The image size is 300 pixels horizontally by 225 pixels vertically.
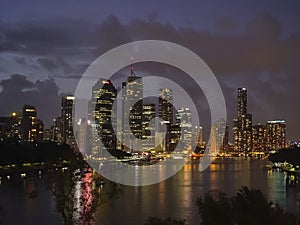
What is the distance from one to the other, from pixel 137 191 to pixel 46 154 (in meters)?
37.2

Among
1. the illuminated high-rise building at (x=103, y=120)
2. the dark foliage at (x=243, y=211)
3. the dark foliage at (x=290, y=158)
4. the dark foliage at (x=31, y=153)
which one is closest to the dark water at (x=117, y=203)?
the dark foliage at (x=243, y=211)

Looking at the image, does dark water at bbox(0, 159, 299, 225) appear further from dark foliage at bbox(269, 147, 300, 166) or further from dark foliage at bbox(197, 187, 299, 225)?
dark foliage at bbox(269, 147, 300, 166)

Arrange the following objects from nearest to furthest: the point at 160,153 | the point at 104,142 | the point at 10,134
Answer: the point at 10,134, the point at 104,142, the point at 160,153

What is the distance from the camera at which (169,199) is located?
3628 cm

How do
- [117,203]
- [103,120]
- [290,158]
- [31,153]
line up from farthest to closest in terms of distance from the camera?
[103,120], [290,158], [31,153], [117,203]

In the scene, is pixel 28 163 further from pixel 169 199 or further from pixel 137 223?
pixel 137 223

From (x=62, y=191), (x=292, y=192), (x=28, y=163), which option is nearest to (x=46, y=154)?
(x=28, y=163)

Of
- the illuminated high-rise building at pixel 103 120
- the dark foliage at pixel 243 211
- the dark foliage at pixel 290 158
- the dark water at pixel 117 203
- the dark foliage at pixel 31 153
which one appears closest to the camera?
the dark foliage at pixel 243 211

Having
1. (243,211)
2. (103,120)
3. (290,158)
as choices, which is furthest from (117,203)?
(103,120)

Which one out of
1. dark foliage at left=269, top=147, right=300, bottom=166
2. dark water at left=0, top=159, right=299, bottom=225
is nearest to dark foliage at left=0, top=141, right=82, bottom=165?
dark water at left=0, top=159, right=299, bottom=225

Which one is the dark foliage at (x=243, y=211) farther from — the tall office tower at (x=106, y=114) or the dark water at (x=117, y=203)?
the tall office tower at (x=106, y=114)

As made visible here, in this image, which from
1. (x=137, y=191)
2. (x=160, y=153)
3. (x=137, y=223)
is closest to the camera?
(x=137, y=223)

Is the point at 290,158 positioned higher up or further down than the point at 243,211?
higher up

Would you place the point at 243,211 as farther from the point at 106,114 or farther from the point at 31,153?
the point at 106,114
